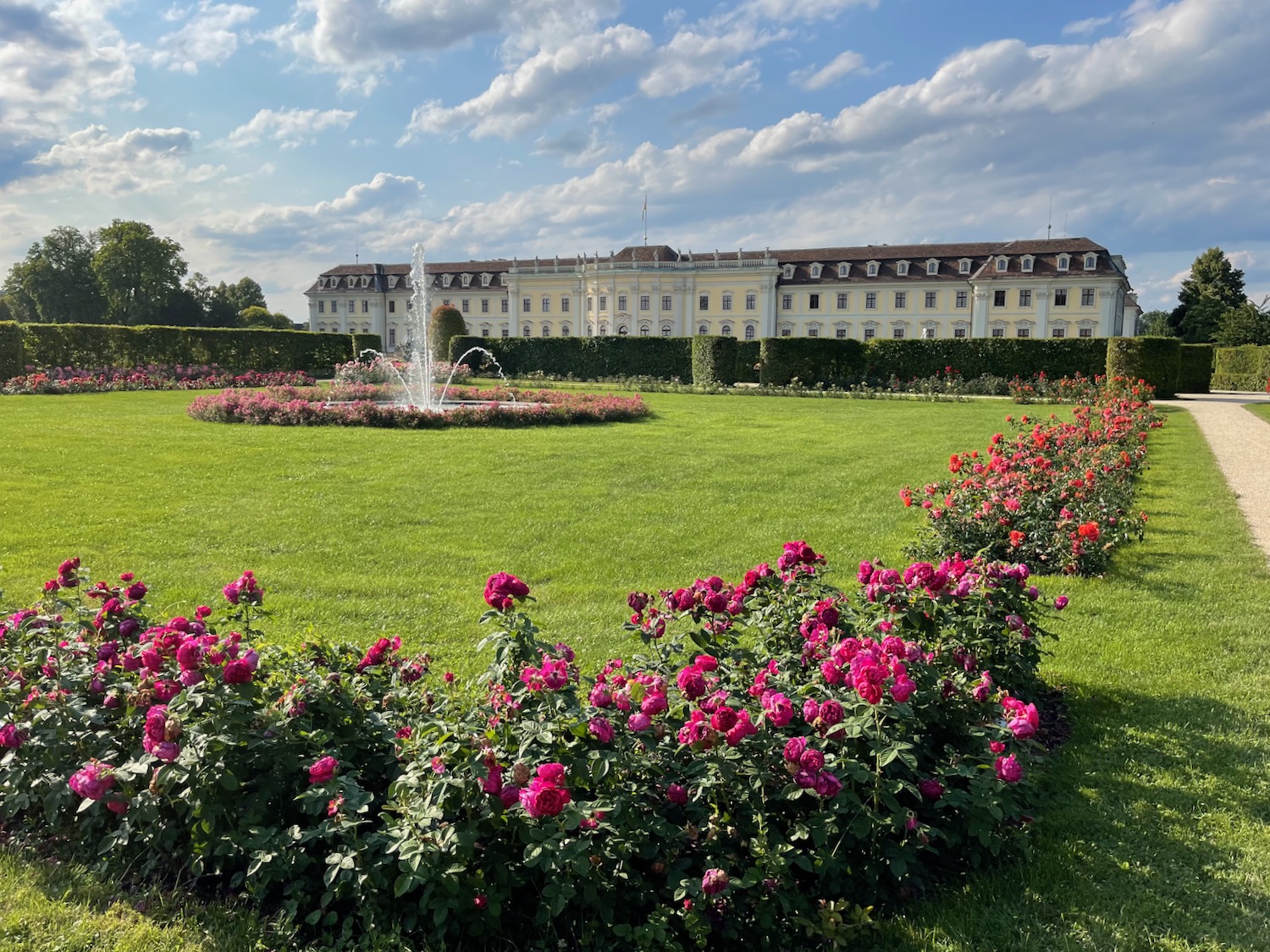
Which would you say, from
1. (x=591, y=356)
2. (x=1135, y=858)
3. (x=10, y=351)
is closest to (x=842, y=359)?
(x=591, y=356)

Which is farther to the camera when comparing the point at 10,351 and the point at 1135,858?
the point at 10,351

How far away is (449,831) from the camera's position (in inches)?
80.8

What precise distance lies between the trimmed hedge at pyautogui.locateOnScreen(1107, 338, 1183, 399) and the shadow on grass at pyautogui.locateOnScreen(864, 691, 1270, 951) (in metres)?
23.1

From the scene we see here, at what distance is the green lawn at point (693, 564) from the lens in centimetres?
241

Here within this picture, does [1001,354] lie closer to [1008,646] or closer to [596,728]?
[1008,646]

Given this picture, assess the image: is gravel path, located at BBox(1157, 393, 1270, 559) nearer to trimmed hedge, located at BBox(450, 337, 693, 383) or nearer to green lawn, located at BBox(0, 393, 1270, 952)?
green lawn, located at BBox(0, 393, 1270, 952)

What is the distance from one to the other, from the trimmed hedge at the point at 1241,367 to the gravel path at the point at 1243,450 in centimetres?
882

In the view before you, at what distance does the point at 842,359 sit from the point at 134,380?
2181 centimetres

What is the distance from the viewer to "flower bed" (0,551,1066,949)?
2.12 m

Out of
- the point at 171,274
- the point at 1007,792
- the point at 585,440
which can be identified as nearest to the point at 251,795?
the point at 1007,792

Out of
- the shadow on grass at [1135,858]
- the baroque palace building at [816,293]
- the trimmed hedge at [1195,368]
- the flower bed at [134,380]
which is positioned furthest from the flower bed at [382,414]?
the baroque palace building at [816,293]

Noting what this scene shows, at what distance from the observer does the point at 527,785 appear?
206 centimetres

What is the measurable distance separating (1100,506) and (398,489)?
628 cm

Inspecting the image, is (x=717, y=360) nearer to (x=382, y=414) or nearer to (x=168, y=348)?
(x=382, y=414)
